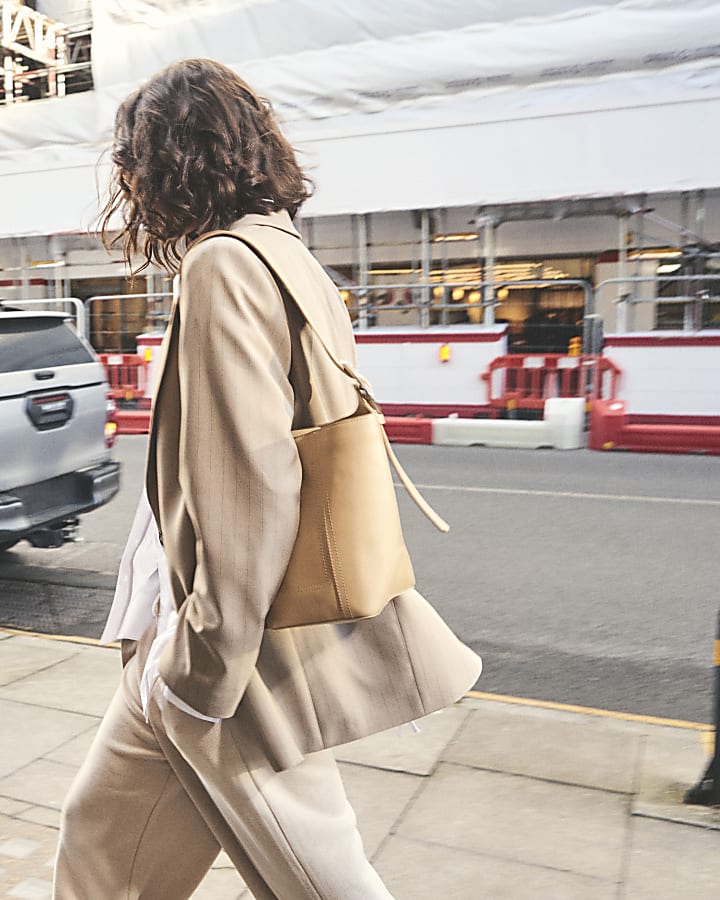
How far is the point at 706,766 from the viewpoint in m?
3.07

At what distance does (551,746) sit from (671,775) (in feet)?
1.41

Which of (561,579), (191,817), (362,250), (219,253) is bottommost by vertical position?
(561,579)

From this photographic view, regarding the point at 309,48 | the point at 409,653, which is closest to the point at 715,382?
the point at 309,48

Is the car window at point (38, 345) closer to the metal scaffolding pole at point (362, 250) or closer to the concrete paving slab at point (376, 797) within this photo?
the concrete paving slab at point (376, 797)

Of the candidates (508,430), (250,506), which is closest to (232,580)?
(250,506)

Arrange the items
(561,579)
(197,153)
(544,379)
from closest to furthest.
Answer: (197,153), (561,579), (544,379)

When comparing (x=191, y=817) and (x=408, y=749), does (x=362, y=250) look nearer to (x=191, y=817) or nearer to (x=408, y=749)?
(x=408, y=749)

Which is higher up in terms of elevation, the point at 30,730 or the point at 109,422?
the point at 109,422

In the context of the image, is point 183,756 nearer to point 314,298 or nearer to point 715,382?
point 314,298

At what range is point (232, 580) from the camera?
1.47m

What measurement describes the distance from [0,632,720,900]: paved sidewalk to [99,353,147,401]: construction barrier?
1088 centimetres

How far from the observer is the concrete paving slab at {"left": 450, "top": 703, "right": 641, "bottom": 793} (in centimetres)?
331

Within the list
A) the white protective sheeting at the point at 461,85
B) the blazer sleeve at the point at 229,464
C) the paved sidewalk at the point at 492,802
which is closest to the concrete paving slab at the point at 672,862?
the paved sidewalk at the point at 492,802

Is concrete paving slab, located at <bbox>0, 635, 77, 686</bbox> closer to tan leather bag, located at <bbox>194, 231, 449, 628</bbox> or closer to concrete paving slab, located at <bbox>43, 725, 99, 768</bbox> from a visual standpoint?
concrete paving slab, located at <bbox>43, 725, 99, 768</bbox>
